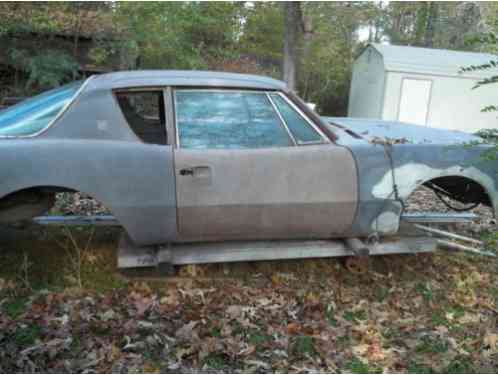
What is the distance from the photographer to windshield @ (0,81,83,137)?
281 cm

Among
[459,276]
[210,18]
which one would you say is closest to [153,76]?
[459,276]

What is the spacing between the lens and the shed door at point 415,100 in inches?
511

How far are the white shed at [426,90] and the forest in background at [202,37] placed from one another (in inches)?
52.4

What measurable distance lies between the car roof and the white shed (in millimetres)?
10924

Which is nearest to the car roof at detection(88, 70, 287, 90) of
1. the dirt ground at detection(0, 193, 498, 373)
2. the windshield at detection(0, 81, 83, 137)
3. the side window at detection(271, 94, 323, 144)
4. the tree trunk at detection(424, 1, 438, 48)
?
the side window at detection(271, 94, 323, 144)

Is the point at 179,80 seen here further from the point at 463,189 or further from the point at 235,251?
the point at 463,189

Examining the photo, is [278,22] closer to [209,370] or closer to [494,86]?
[494,86]

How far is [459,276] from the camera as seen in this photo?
3.64 m

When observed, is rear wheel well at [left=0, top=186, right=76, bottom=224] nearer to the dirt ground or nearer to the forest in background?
the dirt ground

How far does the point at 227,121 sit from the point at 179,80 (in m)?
0.49

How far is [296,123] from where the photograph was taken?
314 centimetres

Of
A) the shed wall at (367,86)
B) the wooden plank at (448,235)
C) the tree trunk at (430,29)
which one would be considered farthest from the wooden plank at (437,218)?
the tree trunk at (430,29)

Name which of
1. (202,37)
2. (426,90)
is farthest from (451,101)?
(202,37)

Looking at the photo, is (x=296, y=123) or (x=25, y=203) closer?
(x=25, y=203)
